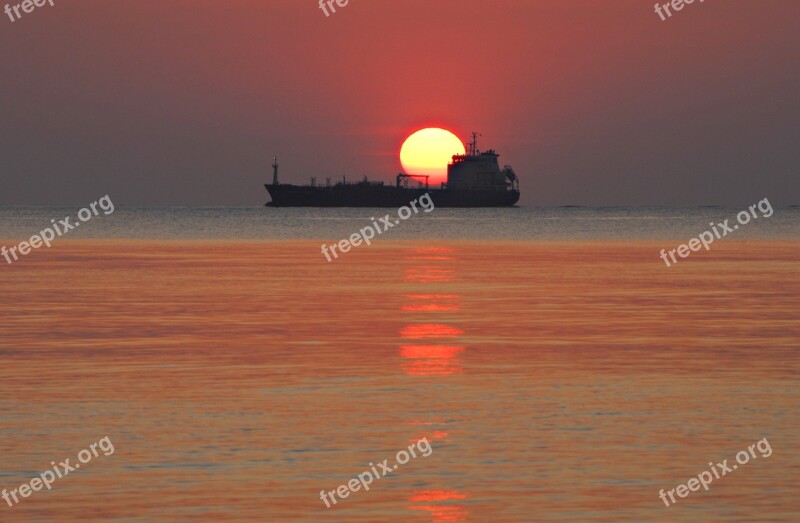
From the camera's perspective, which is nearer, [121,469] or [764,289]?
[121,469]

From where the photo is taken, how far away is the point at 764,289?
125ft

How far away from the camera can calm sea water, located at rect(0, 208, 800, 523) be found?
1220cm

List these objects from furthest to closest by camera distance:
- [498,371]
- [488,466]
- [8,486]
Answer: [498,371], [488,466], [8,486]

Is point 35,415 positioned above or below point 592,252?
above

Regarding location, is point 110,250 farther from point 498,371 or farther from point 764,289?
point 498,371

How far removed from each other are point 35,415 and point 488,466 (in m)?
5.56

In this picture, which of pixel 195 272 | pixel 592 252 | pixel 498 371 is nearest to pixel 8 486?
pixel 498 371

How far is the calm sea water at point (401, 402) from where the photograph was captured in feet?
40.0

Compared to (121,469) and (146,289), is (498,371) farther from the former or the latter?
(146,289)

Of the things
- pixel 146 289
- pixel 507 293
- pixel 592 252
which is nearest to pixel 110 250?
pixel 592 252

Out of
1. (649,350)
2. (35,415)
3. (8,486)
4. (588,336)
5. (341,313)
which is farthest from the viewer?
(341,313)

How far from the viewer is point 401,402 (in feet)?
56.4

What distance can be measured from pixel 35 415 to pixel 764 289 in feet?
85.3

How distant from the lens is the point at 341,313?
1180 inches
